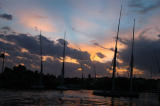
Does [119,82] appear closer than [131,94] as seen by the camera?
No

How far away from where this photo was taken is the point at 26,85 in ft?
490

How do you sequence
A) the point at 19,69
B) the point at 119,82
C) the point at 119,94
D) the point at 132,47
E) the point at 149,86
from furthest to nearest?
the point at 19,69 → the point at 149,86 → the point at 119,82 → the point at 132,47 → the point at 119,94

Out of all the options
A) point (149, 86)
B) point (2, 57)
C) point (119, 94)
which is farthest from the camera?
point (149, 86)

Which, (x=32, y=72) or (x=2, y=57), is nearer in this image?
(x=2, y=57)

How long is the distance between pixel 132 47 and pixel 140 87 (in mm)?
81334

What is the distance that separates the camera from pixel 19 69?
616ft

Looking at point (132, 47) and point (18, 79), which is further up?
point (132, 47)

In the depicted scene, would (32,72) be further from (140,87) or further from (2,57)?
(140,87)

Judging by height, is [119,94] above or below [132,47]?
below

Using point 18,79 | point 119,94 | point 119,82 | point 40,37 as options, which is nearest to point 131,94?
point 119,94

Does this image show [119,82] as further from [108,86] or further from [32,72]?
[32,72]

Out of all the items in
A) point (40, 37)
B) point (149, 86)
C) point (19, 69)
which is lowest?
point (149, 86)

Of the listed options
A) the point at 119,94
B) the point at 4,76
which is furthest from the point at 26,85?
the point at 119,94

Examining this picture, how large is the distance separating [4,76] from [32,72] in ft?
105
